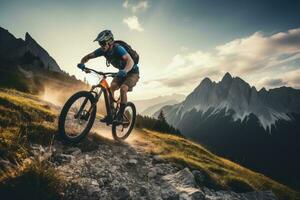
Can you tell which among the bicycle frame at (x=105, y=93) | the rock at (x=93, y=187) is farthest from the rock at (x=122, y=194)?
the bicycle frame at (x=105, y=93)

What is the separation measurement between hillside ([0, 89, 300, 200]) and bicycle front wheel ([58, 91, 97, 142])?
0.47 meters

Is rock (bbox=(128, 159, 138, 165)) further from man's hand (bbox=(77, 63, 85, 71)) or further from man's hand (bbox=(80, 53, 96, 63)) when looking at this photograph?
man's hand (bbox=(80, 53, 96, 63))

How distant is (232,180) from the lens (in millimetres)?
12586

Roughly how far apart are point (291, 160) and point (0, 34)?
203 m

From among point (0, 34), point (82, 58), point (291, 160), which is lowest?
point (291, 160)

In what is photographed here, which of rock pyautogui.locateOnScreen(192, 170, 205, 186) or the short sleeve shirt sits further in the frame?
rock pyautogui.locateOnScreen(192, 170, 205, 186)

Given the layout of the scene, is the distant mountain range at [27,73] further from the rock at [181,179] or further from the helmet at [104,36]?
the rock at [181,179]

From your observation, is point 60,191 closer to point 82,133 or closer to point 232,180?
point 82,133

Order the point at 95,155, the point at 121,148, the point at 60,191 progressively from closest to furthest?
1. the point at 60,191
2. the point at 95,155
3. the point at 121,148

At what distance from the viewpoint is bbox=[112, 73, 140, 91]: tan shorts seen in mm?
11124

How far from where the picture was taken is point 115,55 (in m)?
10.5

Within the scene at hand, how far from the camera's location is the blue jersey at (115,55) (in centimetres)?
1026

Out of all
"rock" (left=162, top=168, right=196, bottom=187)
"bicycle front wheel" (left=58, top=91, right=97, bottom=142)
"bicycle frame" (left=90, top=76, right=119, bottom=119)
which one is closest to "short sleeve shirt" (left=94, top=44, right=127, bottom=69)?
"bicycle frame" (left=90, top=76, right=119, bottom=119)

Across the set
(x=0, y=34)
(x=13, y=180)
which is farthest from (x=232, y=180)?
(x=0, y=34)
